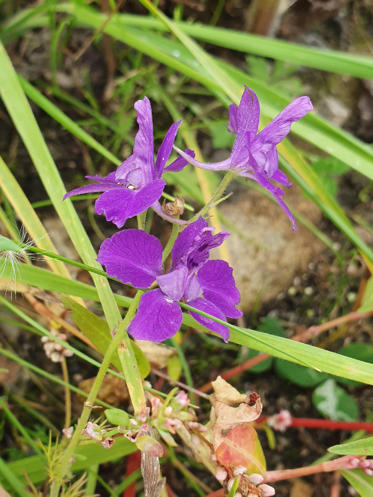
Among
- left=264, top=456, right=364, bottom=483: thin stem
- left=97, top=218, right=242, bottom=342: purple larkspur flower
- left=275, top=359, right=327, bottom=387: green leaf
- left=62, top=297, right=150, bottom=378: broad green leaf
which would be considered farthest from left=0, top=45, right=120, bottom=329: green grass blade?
left=275, top=359, right=327, bottom=387: green leaf

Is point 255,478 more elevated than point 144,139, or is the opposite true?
point 144,139

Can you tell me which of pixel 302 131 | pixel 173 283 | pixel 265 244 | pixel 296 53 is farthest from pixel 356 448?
pixel 296 53

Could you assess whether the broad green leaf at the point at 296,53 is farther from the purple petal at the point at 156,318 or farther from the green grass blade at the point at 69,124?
the purple petal at the point at 156,318

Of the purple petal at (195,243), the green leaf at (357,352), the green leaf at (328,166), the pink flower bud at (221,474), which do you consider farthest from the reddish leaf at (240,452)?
the green leaf at (328,166)

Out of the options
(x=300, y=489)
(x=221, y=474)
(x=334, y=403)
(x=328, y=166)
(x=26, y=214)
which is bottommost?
(x=300, y=489)

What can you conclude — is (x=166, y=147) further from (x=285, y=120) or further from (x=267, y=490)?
(x=267, y=490)

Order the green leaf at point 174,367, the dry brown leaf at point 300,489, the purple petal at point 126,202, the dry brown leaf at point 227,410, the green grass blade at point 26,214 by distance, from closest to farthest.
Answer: the purple petal at point 126,202, the dry brown leaf at point 227,410, the green grass blade at point 26,214, the green leaf at point 174,367, the dry brown leaf at point 300,489
